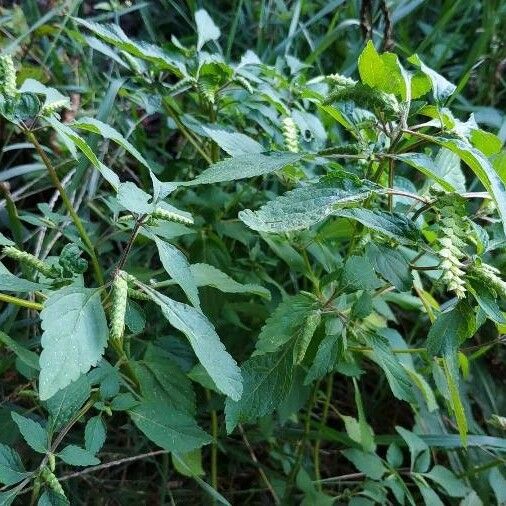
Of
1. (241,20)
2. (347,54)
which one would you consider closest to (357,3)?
(347,54)

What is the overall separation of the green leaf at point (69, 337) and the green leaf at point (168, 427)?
6.8 inches

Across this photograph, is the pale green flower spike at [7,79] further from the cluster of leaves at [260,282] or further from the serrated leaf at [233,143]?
the serrated leaf at [233,143]

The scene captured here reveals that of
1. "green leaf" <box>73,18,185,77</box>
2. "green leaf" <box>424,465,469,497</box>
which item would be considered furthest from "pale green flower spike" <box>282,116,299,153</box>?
"green leaf" <box>424,465,469,497</box>

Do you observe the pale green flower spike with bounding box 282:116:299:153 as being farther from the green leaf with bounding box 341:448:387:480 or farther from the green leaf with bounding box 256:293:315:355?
the green leaf with bounding box 341:448:387:480

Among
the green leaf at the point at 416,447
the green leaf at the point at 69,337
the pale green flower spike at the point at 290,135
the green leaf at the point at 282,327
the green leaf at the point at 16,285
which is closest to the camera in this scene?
the green leaf at the point at 69,337

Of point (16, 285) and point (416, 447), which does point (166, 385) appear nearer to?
point (16, 285)

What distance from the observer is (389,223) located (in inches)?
24.5

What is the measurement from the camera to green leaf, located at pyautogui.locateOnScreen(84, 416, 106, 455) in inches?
26.3

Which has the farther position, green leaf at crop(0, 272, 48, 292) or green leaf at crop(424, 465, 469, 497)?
green leaf at crop(424, 465, 469, 497)

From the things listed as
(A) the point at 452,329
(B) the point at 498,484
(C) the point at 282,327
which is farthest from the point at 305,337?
(B) the point at 498,484

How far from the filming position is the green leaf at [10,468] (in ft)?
2.01

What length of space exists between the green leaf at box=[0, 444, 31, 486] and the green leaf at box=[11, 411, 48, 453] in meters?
0.02

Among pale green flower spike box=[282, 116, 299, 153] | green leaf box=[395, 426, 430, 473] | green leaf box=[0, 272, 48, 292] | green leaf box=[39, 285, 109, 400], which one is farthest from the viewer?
green leaf box=[395, 426, 430, 473]

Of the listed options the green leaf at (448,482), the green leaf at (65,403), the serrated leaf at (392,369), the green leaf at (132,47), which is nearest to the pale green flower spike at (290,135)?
the green leaf at (132,47)
